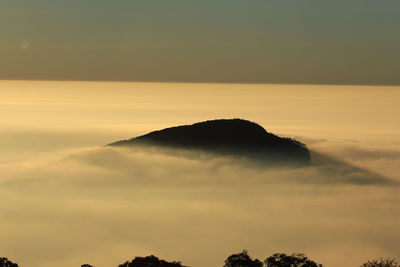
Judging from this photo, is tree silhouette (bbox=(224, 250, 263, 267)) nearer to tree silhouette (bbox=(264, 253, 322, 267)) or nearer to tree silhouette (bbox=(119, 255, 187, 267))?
tree silhouette (bbox=(264, 253, 322, 267))

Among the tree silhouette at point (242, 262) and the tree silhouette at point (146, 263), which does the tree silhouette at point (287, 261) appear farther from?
the tree silhouette at point (146, 263)

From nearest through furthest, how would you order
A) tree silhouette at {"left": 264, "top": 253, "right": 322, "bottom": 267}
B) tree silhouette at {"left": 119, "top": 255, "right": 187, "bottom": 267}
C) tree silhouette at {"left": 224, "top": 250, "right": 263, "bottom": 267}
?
tree silhouette at {"left": 119, "top": 255, "right": 187, "bottom": 267}
tree silhouette at {"left": 224, "top": 250, "right": 263, "bottom": 267}
tree silhouette at {"left": 264, "top": 253, "right": 322, "bottom": 267}

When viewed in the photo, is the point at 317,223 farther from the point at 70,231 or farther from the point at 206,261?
the point at 70,231

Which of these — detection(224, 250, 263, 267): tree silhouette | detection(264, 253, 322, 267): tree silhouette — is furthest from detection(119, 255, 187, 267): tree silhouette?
detection(264, 253, 322, 267): tree silhouette

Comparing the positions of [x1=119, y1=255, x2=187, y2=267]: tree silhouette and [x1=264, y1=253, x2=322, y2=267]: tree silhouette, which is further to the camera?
[x1=264, y1=253, x2=322, y2=267]: tree silhouette

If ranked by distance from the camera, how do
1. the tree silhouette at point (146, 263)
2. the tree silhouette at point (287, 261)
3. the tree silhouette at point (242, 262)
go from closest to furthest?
the tree silhouette at point (146, 263)
the tree silhouette at point (242, 262)
the tree silhouette at point (287, 261)

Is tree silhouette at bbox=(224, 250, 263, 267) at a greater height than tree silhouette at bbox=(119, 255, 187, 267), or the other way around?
tree silhouette at bbox=(224, 250, 263, 267)

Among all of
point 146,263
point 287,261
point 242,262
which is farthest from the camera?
point 287,261

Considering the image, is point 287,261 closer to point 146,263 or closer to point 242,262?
point 242,262

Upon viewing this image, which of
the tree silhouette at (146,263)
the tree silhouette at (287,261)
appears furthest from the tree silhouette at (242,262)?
the tree silhouette at (146,263)

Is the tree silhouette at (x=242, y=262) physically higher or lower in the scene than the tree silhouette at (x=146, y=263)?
higher

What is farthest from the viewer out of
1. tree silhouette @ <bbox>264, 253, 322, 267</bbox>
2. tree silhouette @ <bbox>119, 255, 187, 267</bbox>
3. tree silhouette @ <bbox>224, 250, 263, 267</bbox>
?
tree silhouette @ <bbox>264, 253, 322, 267</bbox>

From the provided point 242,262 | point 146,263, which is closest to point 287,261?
point 242,262

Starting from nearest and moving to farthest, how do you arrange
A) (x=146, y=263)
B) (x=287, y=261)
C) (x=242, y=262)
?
(x=146, y=263)
(x=242, y=262)
(x=287, y=261)
